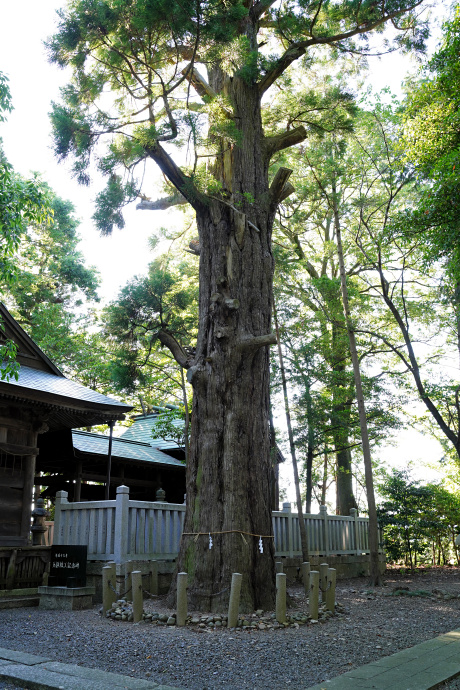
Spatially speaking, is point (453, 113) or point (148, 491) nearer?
point (453, 113)

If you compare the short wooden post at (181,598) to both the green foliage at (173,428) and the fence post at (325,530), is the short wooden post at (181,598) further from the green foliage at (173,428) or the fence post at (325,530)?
the green foliage at (173,428)

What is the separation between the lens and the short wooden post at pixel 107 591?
759 cm

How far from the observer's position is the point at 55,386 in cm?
1113

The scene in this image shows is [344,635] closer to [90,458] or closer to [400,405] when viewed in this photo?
[90,458]

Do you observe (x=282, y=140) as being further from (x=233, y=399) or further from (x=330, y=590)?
(x=330, y=590)

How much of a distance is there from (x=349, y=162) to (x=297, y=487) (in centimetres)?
869

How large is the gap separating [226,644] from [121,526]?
12.5ft

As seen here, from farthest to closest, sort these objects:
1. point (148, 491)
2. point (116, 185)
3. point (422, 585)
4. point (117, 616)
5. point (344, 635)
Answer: point (148, 491), point (422, 585), point (116, 185), point (117, 616), point (344, 635)

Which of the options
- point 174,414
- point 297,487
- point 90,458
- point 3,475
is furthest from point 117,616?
point 174,414

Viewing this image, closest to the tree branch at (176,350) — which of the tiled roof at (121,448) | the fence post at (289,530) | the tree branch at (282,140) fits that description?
the tree branch at (282,140)

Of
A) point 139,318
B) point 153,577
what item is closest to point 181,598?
point 153,577

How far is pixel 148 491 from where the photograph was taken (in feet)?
55.8

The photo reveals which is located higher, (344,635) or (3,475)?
(3,475)

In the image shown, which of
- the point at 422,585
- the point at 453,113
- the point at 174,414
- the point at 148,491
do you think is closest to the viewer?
the point at 453,113
